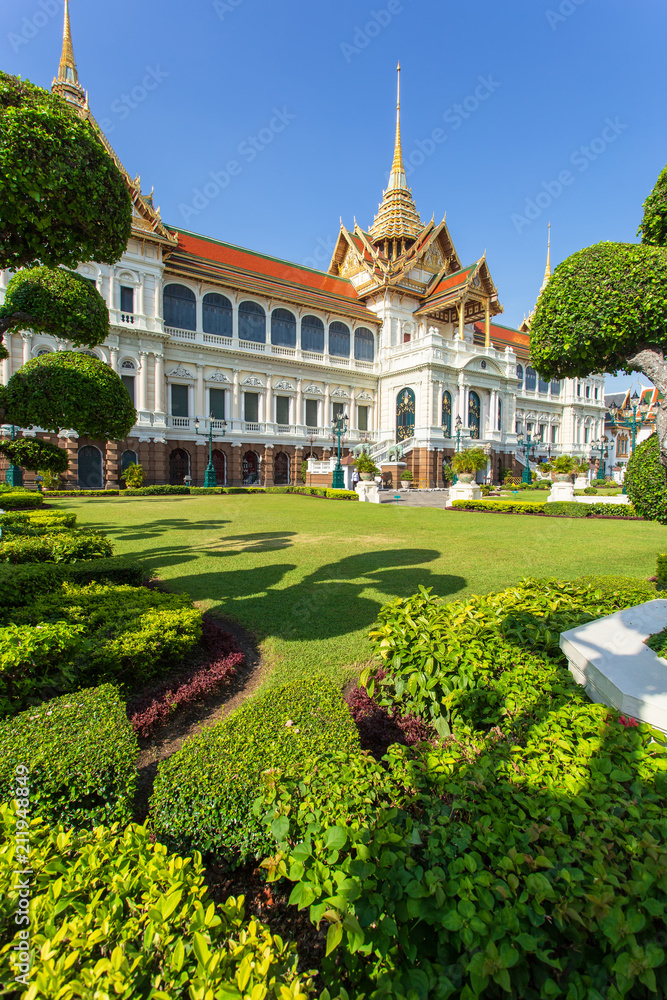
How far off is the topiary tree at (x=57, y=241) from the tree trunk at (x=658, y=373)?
5534 millimetres

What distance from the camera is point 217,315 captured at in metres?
32.1

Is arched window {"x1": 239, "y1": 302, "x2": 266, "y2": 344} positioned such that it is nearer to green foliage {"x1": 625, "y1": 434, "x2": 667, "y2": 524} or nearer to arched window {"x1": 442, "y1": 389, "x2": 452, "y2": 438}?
arched window {"x1": 442, "y1": 389, "x2": 452, "y2": 438}

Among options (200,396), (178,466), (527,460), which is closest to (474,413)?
(527,460)

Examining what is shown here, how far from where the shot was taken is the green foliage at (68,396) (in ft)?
23.1

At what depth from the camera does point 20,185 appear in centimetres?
409

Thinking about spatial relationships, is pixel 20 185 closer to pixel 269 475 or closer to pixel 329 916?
pixel 329 916

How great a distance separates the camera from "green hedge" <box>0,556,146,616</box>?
4.88 m

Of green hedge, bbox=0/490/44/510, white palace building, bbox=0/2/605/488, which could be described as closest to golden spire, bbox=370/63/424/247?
white palace building, bbox=0/2/605/488

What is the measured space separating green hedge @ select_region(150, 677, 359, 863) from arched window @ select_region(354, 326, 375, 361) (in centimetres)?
3798

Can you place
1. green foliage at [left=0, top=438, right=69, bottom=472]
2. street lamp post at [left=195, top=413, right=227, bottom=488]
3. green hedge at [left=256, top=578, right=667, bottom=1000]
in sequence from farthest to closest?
1. street lamp post at [left=195, top=413, right=227, bottom=488]
2. green foliage at [left=0, top=438, right=69, bottom=472]
3. green hedge at [left=256, top=578, right=667, bottom=1000]

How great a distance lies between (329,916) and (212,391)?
3284 centimetres

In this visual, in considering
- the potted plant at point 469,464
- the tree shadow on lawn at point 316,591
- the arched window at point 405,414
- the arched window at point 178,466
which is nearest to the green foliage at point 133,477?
the arched window at point 178,466

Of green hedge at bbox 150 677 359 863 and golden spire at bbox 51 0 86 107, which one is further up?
golden spire at bbox 51 0 86 107

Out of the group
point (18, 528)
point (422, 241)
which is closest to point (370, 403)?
point (422, 241)
